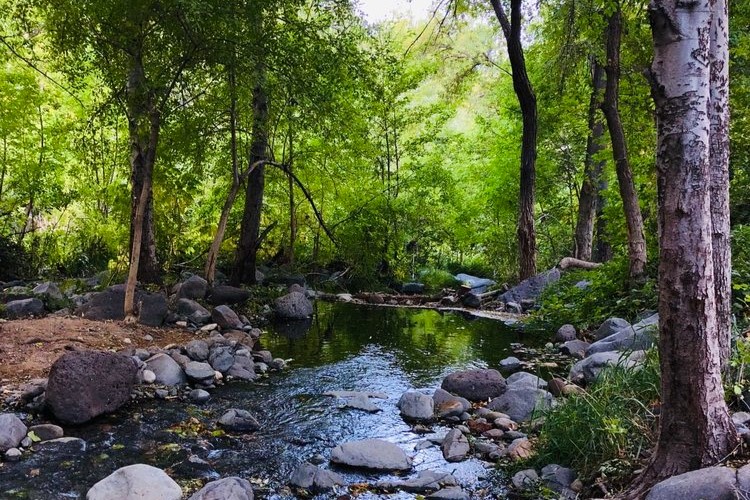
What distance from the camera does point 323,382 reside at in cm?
654

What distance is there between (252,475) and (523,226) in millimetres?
8725

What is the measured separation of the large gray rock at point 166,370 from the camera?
602 centimetres

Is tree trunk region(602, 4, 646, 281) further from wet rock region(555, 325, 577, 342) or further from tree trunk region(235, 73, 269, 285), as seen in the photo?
tree trunk region(235, 73, 269, 285)

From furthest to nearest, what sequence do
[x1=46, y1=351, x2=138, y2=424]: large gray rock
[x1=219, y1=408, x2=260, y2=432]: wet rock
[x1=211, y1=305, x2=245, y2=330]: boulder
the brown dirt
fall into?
[x1=211, y1=305, x2=245, y2=330]: boulder < the brown dirt < [x1=219, y1=408, x2=260, y2=432]: wet rock < [x1=46, y1=351, x2=138, y2=424]: large gray rock

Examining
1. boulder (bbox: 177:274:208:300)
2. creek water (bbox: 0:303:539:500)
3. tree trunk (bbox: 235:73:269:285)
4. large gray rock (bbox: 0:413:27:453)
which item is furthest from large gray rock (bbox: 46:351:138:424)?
tree trunk (bbox: 235:73:269:285)

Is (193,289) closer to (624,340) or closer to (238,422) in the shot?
(238,422)

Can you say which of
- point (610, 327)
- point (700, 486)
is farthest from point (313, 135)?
point (700, 486)

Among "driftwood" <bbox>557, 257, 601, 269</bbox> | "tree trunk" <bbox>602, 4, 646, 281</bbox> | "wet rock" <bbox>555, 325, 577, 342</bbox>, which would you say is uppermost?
"tree trunk" <bbox>602, 4, 646, 281</bbox>

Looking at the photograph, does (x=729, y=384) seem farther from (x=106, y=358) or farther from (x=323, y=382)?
(x=106, y=358)

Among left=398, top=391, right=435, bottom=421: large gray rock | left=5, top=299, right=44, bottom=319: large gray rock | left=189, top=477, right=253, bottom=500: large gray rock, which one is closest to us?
left=189, top=477, right=253, bottom=500: large gray rock

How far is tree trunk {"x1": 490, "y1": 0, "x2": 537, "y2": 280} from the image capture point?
10734 mm

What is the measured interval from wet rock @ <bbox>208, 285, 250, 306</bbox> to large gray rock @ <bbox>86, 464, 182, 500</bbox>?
273 inches

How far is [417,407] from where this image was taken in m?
5.37

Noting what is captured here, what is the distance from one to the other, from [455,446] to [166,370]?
338cm
